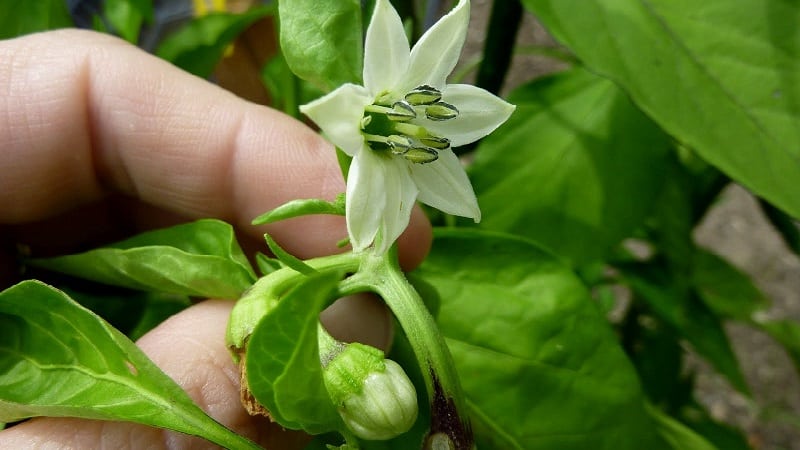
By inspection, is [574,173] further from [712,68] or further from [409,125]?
[409,125]

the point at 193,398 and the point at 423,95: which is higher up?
the point at 423,95

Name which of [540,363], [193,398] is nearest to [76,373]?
[193,398]

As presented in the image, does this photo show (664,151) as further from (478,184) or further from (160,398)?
(160,398)

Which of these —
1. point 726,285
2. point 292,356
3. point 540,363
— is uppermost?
point 292,356

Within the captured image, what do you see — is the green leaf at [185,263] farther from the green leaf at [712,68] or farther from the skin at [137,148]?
the green leaf at [712,68]

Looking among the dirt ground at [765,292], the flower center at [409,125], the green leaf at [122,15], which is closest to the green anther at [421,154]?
the flower center at [409,125]

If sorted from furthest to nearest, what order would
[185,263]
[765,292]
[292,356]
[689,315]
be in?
[765,292]
[689,315]
[185,263]
[292,356]

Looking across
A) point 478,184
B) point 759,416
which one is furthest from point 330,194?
point 759,416

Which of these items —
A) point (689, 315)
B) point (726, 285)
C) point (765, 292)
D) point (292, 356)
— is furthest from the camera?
point (765, 292)
